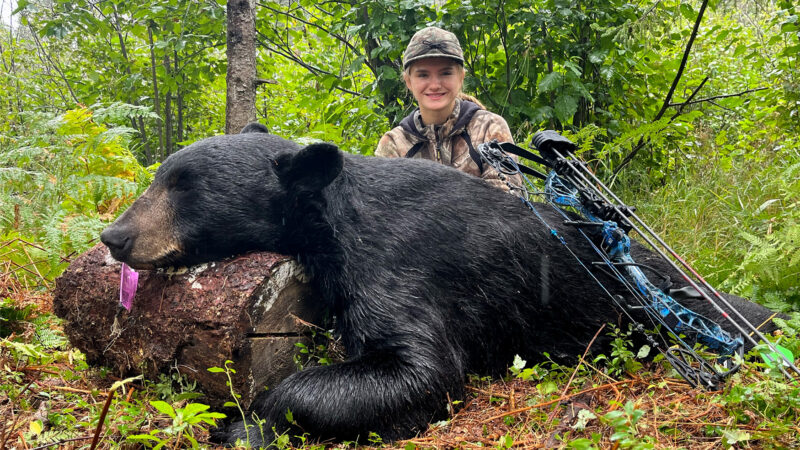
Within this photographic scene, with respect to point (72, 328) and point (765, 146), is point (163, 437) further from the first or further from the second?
point (765, 146)

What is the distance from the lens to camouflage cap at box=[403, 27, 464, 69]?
4.81 metres

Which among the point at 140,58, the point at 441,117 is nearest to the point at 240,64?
the point at 441,117

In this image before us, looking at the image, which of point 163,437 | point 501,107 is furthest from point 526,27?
point 163,437

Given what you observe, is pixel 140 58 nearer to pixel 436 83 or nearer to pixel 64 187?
pixel 64 187

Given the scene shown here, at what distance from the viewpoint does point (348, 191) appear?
2.95 metres

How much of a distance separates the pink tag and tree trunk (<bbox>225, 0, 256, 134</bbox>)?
280 centimetres

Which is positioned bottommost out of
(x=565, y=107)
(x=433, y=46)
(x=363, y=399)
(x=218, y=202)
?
(x=363, y=399)

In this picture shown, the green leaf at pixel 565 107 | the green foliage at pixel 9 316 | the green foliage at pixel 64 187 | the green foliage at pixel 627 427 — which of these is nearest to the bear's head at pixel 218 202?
the green foliage at pixel 9 316

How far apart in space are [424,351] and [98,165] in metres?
4.22

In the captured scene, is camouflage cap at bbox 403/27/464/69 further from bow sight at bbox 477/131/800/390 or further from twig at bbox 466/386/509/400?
twig at bbox 466/386/509/400

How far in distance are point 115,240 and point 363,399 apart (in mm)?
1438

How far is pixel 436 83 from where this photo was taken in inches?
195

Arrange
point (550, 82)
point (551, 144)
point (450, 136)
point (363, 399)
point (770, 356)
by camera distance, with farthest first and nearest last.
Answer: point (550, 82)
point (450, 136)
point (551, 144)
point (363, 399)
point (770, 356)

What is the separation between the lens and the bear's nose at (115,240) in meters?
2.65
